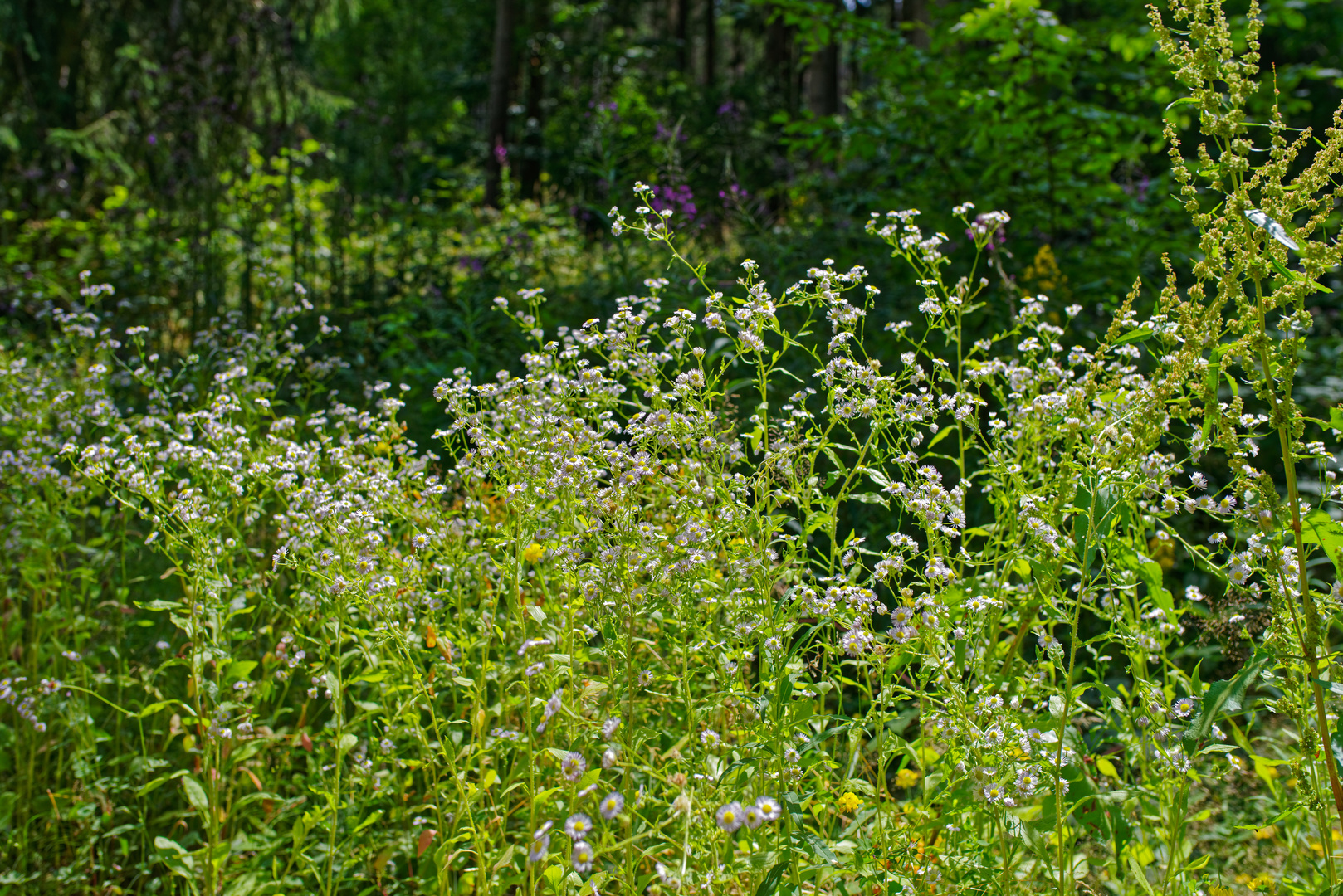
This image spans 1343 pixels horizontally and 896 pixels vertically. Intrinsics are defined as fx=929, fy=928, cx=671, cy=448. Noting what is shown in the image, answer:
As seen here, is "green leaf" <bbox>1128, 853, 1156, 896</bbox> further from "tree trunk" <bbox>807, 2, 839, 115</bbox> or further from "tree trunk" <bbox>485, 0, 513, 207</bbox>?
"tree trunk" <bbox>485, 0, 513, 207</bbox>

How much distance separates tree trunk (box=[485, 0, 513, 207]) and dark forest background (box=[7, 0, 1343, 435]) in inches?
1.3

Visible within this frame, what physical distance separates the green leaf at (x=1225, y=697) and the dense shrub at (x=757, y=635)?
1cm

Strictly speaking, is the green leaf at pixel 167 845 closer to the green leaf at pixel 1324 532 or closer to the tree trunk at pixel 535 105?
the green leaf at pixel 1324 532

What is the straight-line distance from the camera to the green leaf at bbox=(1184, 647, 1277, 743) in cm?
158

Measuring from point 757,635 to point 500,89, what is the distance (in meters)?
9.63

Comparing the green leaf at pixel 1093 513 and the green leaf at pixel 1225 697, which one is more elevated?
the green leaf at pixel 1093 513

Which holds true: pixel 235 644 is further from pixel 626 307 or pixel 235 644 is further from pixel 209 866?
pixel 626 307

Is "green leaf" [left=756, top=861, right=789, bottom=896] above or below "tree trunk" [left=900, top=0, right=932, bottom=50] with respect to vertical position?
below

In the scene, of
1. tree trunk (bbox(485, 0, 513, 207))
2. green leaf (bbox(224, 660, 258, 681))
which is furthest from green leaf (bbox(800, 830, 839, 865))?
tree trunk (bbox(485, 0, 513, 207))

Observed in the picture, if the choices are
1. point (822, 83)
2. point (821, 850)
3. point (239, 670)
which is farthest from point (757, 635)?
point (822, 83)

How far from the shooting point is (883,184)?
606 centimetres

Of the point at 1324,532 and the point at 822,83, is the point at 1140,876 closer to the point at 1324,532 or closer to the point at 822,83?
the point at 1324,532

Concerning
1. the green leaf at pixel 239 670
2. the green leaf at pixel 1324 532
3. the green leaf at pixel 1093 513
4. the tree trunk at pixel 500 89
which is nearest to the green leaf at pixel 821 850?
the green leaf at pixel 1093 513

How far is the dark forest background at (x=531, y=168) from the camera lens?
4879mm
